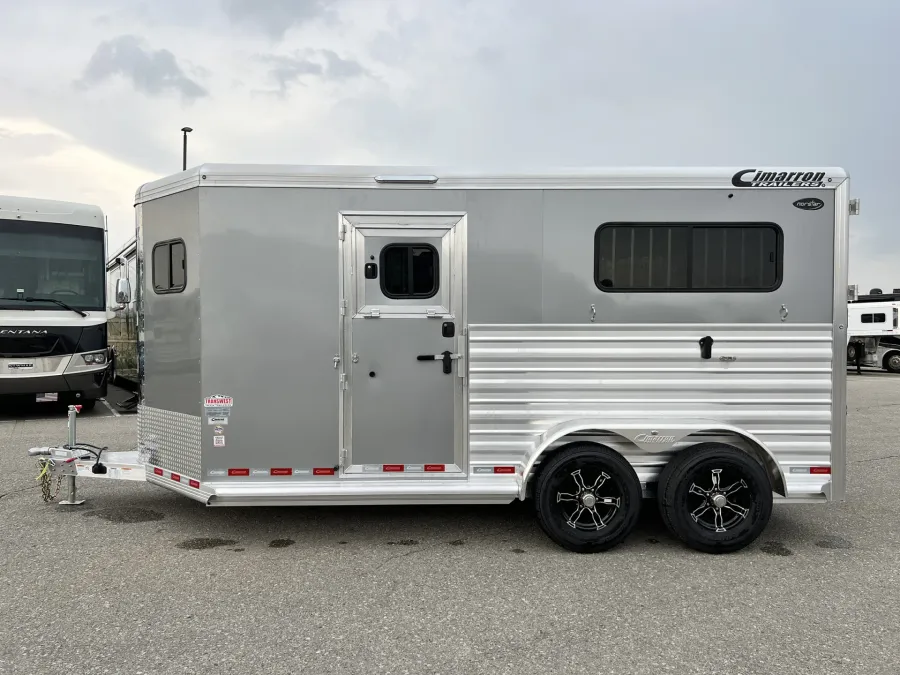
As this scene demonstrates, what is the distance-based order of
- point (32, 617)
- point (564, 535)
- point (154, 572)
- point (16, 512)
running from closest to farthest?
point (32, 617) → point (154, 572) → point (564, 535) → point (16, 512)

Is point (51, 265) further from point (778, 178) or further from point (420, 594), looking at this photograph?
point (778, 178)

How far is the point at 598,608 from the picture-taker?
11.8 ft

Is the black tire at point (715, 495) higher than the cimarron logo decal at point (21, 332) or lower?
lower

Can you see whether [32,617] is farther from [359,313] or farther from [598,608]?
[598,608]

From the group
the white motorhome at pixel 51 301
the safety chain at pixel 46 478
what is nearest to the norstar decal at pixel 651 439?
the safety chain at pixel 46 478

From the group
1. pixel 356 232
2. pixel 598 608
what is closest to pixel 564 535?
pixel 598 608

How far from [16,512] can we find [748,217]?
615cm

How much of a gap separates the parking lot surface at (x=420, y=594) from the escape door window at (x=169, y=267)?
184 centimetres

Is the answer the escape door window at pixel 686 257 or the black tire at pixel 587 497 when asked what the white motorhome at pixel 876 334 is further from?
the black tire at pixel 587 497

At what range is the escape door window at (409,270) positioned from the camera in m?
4.43

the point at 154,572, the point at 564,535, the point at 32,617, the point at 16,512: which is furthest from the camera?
the point at 16,512

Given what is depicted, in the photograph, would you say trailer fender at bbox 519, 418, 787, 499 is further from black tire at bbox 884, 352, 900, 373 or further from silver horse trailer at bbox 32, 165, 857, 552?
black tire at bbox 884, 352, 900, 373

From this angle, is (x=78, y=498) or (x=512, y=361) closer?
(x=512, y=361)

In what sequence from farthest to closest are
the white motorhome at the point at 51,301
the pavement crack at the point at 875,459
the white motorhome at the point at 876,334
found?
the white motorhome at the point at 876,334, the white motorhome at the point at 51,301, the pavement crack at the point at 875,459
